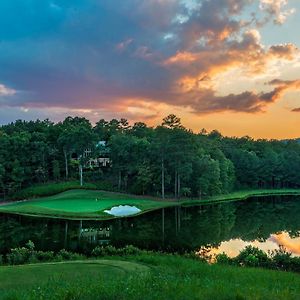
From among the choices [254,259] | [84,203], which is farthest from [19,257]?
[84,203]

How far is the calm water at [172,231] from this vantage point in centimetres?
3647

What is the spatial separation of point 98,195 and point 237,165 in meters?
45.0

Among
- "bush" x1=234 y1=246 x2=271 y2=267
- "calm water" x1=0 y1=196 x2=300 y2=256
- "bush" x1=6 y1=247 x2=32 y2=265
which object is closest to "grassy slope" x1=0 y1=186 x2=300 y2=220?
"calm water" x1=0 y1=196 x2=300 y2=256

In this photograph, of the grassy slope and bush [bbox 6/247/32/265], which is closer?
bush [bbox 6/247/32/265]

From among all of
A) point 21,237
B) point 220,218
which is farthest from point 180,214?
point 21,237

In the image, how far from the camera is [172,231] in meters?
43.2

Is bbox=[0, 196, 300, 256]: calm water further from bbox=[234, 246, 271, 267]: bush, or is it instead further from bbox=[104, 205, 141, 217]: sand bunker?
bbox=[234, 246, 271, 267]: bush

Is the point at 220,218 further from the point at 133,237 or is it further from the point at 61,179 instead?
the point at 61,179

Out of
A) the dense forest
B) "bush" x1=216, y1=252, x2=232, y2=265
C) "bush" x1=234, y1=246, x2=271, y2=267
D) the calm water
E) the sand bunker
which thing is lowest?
the calm water

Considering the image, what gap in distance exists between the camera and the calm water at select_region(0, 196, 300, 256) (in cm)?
3647

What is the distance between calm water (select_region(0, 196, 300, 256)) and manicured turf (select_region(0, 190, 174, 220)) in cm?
284

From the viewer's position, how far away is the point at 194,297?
7703mm

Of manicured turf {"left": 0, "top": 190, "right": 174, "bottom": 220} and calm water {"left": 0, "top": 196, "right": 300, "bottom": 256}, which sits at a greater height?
manicured turf {"left": 0, "top": 190, "right": 174, "bottom": 220}

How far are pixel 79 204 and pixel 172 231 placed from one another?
79.0 ft
